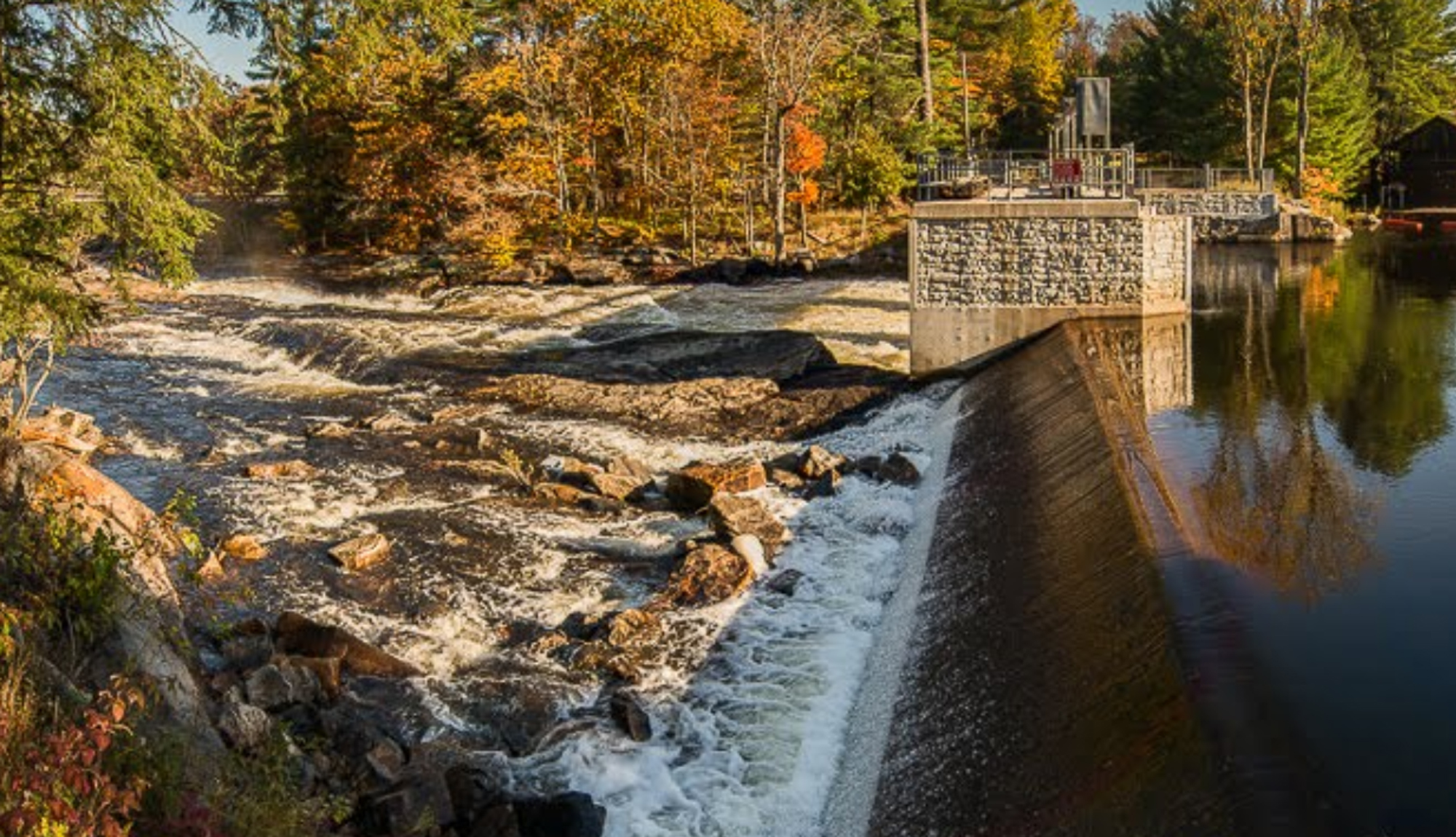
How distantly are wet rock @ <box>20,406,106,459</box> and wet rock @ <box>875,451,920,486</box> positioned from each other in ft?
42.2

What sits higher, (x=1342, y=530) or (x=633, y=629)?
(x=1342, y=530)

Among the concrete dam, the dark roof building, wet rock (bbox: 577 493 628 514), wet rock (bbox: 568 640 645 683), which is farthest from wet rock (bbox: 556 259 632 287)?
the dark roof building

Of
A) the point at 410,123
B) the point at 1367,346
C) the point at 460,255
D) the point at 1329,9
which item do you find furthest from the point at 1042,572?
the point at 1329,9

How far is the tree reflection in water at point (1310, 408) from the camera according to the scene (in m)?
12.2

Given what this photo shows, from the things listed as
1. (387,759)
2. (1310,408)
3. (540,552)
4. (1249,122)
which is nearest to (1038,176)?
(1310,408)

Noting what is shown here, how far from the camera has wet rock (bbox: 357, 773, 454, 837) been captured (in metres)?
9.23

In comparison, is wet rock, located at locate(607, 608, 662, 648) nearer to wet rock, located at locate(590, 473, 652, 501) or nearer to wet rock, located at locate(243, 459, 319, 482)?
wet rock, located at locate(590, 473, 652, 501)

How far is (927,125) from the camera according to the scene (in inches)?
2226

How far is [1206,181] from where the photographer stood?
52469 mm

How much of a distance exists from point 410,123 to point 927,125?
76.4 feet

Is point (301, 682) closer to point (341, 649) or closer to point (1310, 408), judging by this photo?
point (341, 649)

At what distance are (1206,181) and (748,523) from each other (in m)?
43.1

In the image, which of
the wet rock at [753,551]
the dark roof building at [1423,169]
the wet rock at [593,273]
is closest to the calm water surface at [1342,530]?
the wet rock at [753,551]

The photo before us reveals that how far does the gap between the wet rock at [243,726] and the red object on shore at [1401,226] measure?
182 ft
